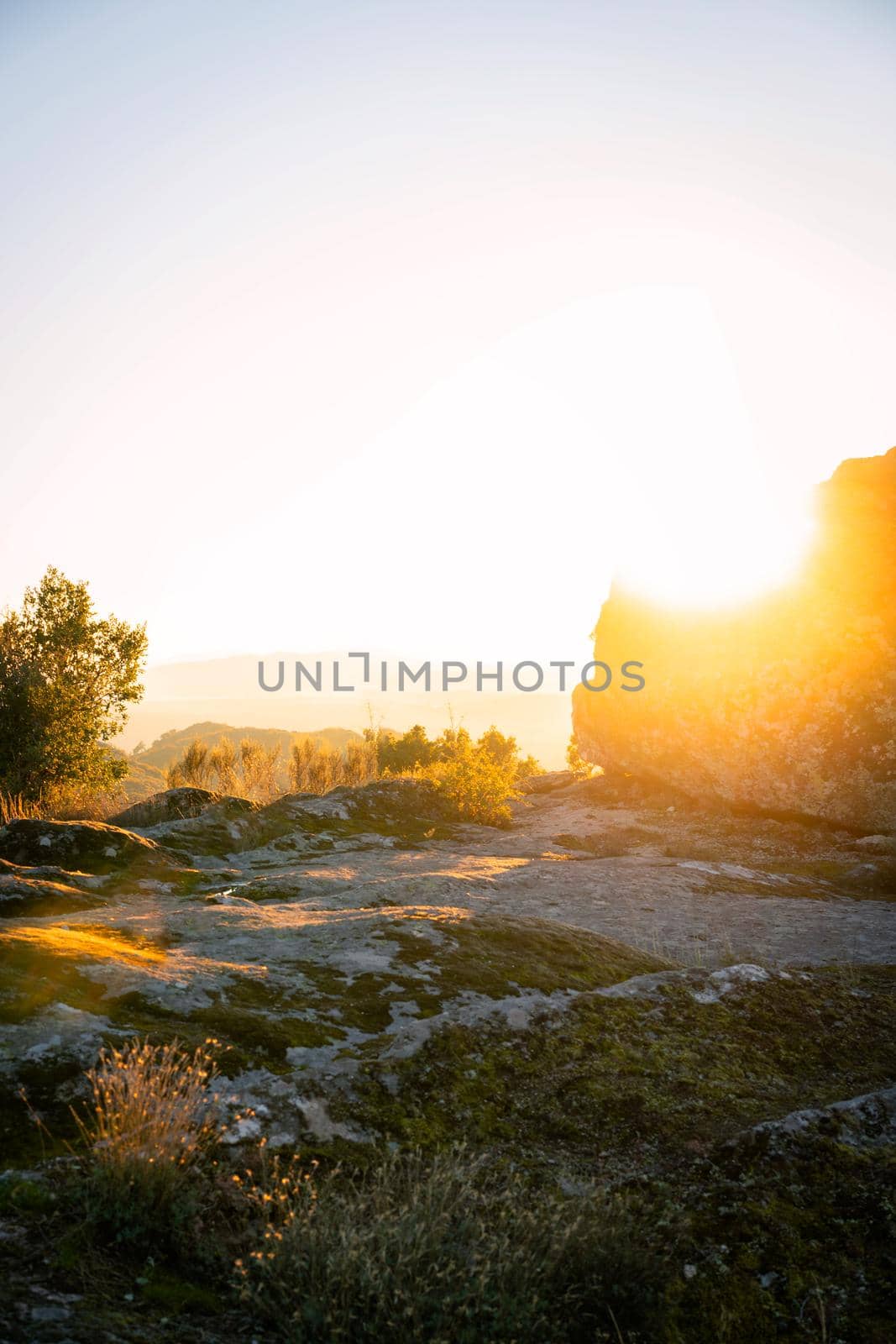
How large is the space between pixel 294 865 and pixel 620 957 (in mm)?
5659

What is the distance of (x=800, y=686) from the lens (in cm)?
1505

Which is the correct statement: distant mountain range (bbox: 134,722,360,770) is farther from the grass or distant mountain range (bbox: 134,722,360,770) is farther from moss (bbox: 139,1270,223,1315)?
moss (bbox: 139,1270,223,1315)

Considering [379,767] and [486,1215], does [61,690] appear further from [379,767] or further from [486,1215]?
[486,1215]

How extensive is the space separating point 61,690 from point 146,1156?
14.9m

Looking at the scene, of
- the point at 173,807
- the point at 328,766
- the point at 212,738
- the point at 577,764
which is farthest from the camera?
the point at 212,738

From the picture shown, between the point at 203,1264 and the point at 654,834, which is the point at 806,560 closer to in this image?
the point at 654,834

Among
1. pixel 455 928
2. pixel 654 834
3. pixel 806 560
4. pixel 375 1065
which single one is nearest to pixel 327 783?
pixel 654 834

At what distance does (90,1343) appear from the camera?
2457 mm

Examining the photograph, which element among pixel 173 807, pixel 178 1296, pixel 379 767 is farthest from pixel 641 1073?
pixel 379 767

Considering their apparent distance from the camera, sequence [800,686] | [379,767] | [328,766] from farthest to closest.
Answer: [379,767] → [328,766] → [800,686]

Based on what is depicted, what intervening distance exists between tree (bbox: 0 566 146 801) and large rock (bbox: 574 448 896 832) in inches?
457

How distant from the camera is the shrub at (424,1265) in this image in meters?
2.71

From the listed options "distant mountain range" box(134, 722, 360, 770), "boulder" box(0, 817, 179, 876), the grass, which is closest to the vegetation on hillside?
"boulder" box(0, 817, 179, 876)

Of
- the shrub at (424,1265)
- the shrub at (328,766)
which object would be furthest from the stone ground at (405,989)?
the shrub at (328,766)
